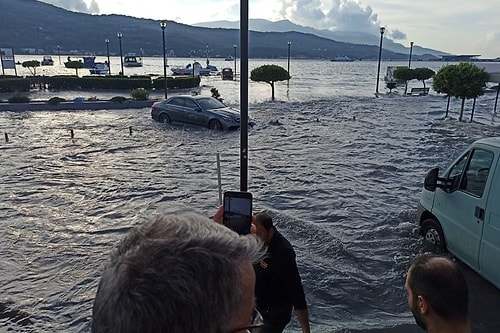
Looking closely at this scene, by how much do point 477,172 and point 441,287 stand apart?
3789 mm

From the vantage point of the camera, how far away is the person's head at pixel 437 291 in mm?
2523

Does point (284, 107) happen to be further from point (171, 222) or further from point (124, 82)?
point (171, 222)

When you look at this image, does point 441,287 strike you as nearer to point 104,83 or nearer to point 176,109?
point 176,109

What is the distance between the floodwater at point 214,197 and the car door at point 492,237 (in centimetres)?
54


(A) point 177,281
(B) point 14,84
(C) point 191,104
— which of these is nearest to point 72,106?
(C) point 191,104

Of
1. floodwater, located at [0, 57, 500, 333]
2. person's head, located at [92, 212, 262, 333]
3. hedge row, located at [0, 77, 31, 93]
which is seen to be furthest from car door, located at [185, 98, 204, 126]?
hedge row, located at [0, 77, 31, 93]

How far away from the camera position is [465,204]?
570 cm

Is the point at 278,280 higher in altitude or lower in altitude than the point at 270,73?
lower

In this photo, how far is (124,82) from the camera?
120 feet

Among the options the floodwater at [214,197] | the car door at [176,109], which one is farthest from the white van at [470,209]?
the car door at [176,109]

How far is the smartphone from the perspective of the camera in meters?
2.81

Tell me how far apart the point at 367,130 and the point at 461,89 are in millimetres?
8030

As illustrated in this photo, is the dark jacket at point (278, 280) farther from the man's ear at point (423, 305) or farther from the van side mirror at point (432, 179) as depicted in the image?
the van side mirror at point (432, 179)

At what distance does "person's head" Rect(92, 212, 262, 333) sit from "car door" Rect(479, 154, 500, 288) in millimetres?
4745
